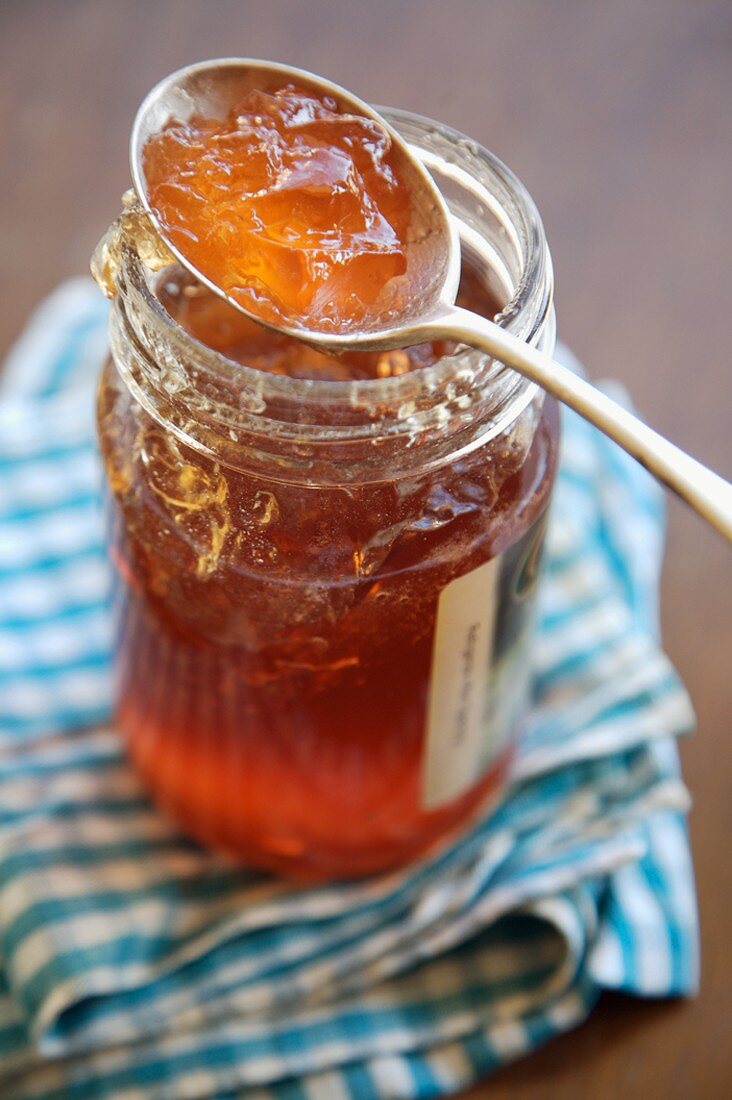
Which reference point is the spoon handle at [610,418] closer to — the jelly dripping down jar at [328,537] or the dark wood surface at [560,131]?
the jelly dripping down jar at [328,537]

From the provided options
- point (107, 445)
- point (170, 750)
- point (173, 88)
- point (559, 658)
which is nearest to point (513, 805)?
point (559, 658)

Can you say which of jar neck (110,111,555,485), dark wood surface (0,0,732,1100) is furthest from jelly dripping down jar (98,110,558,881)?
dark wood surface (0,0,732,1100)

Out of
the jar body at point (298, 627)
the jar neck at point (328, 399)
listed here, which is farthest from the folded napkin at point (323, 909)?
the jar neck at point (328, 399)

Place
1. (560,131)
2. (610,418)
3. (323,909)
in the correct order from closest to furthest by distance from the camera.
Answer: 1. (610,418)
2. (323,909)
3. (560,131)

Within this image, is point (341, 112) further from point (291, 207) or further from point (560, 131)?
point (560, 131)

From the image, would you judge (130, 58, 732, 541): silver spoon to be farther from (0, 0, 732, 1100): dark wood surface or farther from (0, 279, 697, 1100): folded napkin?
(0, 0, 732, 1100): dark wood surface

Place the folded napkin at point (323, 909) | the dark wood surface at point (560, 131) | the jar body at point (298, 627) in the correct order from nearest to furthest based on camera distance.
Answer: the jar body at point (298, 627), the folded napkin at point (323, 909), the dark wood surface at point (560, 131)

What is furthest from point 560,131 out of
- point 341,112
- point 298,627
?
point 298,627
